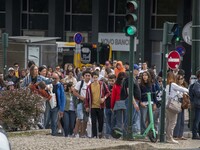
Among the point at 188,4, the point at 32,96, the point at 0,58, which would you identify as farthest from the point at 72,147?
the point at 188,4

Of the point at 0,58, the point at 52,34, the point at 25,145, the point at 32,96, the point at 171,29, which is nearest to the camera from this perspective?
the point at 25,145

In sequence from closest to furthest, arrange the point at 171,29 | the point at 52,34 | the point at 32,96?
the point at 32,96 < the point at 171,29 < the point at 52,34

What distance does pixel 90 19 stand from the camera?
5603 cm

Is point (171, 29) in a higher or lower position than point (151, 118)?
higher

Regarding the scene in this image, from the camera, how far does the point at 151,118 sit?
18734 millimetres

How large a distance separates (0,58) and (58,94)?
57.4ft

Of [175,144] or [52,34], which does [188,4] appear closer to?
[52,34]

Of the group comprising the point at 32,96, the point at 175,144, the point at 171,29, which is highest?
the point at 171,29

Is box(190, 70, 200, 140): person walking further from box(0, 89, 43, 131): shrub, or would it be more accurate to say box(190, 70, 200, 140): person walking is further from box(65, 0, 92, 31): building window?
box(65, 0, 92, 31): building window

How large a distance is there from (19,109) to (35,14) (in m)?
40.6

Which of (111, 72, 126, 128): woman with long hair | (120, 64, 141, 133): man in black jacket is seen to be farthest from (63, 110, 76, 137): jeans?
(120, 64, 141, 133): man in black jacket

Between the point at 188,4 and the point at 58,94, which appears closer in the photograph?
the point at 58,94

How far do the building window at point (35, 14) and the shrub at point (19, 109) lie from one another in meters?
39.7

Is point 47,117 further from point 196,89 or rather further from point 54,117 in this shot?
point 196,89
